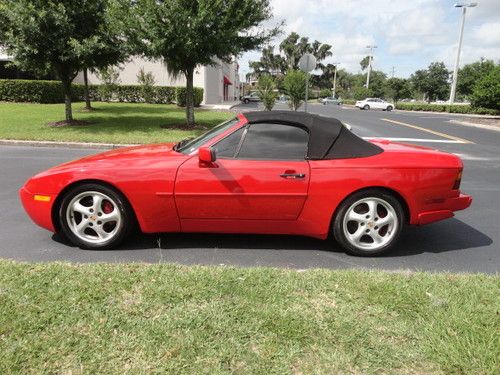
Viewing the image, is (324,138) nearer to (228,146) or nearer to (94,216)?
(228,146)

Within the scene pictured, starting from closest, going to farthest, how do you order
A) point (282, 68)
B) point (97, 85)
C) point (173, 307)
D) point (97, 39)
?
point (173, 307)
point (97, 39)
point (97, 85)
point (282, 68)

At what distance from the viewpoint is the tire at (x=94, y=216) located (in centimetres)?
396

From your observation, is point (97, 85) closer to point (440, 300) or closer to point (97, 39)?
point (97, 39)

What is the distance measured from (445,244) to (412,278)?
1.37 m

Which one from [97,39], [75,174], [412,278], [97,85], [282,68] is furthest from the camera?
[282,68]

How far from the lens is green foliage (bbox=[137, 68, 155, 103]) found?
31.2 metres

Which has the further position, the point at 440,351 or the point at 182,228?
the point at 182,228

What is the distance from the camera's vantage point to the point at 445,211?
4156 mm

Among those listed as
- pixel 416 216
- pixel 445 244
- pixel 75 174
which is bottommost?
pixel 445 244

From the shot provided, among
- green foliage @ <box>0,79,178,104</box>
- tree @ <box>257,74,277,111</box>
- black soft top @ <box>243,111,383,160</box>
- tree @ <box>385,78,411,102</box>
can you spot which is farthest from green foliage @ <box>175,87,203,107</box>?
tree @ <box>385,78,411,102</box>

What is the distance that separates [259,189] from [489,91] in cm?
2879

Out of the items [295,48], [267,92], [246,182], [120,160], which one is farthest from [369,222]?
[295,48]

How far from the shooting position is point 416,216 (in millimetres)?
4070

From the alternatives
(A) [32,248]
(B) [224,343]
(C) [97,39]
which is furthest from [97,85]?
(B) [224,343]
